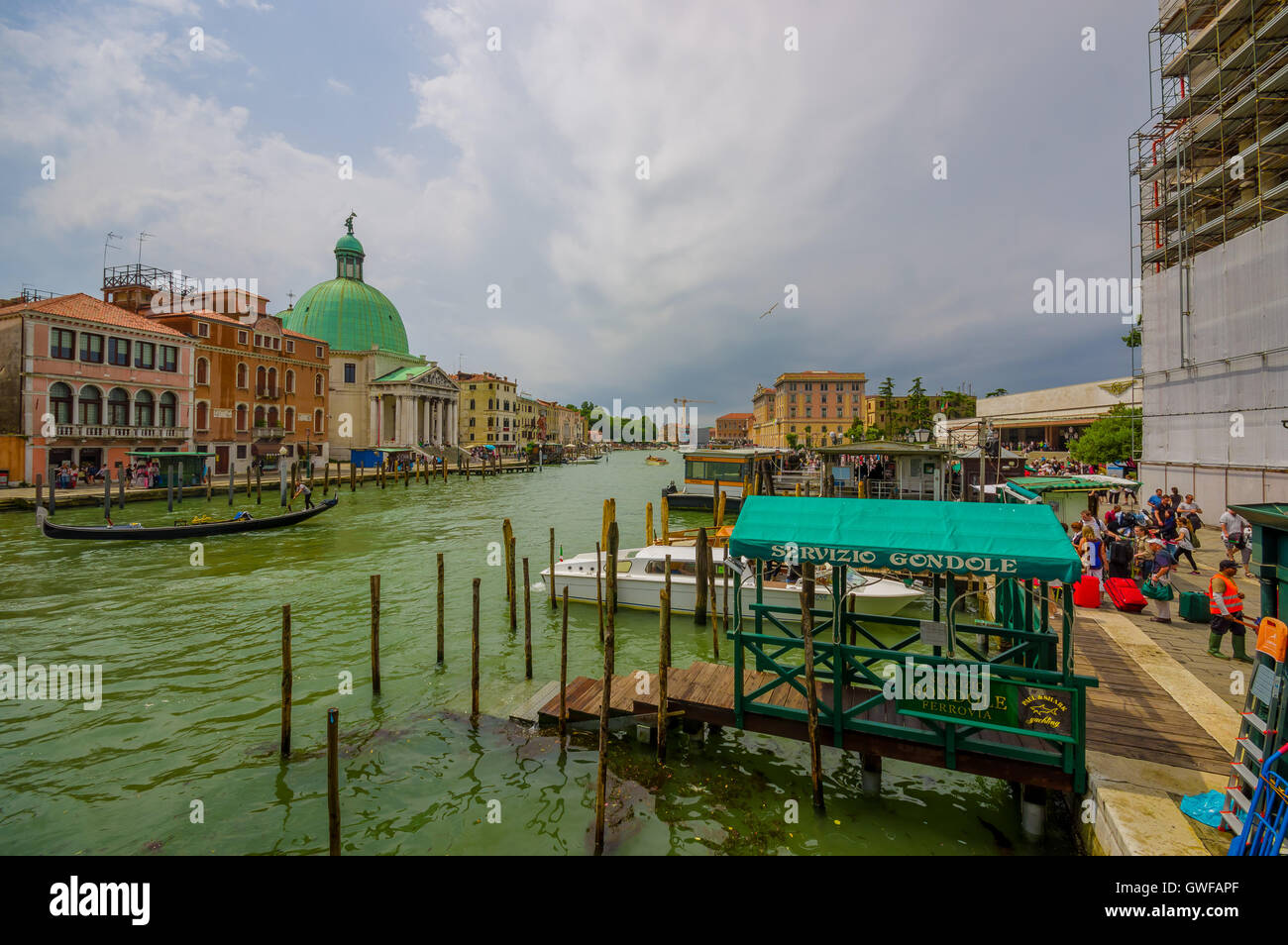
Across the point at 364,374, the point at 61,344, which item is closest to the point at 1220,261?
the point at 61,344

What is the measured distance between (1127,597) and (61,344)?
54.2 m

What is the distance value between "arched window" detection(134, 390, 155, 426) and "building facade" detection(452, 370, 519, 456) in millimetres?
74834

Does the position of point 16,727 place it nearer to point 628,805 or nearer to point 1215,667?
point 628,805

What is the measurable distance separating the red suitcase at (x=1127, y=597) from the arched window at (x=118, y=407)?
179 feet

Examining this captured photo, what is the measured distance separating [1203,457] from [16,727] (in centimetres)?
3569

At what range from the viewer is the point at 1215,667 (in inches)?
361

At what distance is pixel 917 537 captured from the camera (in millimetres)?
7160

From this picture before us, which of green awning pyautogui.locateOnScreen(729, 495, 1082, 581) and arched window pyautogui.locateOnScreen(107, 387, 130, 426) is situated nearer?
green awning pyautogui.locateOnScreen(729, 495, 1082, 581)

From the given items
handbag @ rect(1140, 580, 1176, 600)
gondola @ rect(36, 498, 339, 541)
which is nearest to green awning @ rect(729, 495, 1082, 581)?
handbag @ rect(1140, 580, 1176, 600)

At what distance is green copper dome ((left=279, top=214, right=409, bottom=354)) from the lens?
8631 centimetres

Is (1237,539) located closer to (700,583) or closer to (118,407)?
(700,583)

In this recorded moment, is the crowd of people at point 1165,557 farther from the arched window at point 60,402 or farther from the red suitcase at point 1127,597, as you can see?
the arched window at point 60,402

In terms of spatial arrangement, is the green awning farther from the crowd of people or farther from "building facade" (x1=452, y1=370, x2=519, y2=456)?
"building facade" (x1=452, y1=370, x2=519, y2=456)
